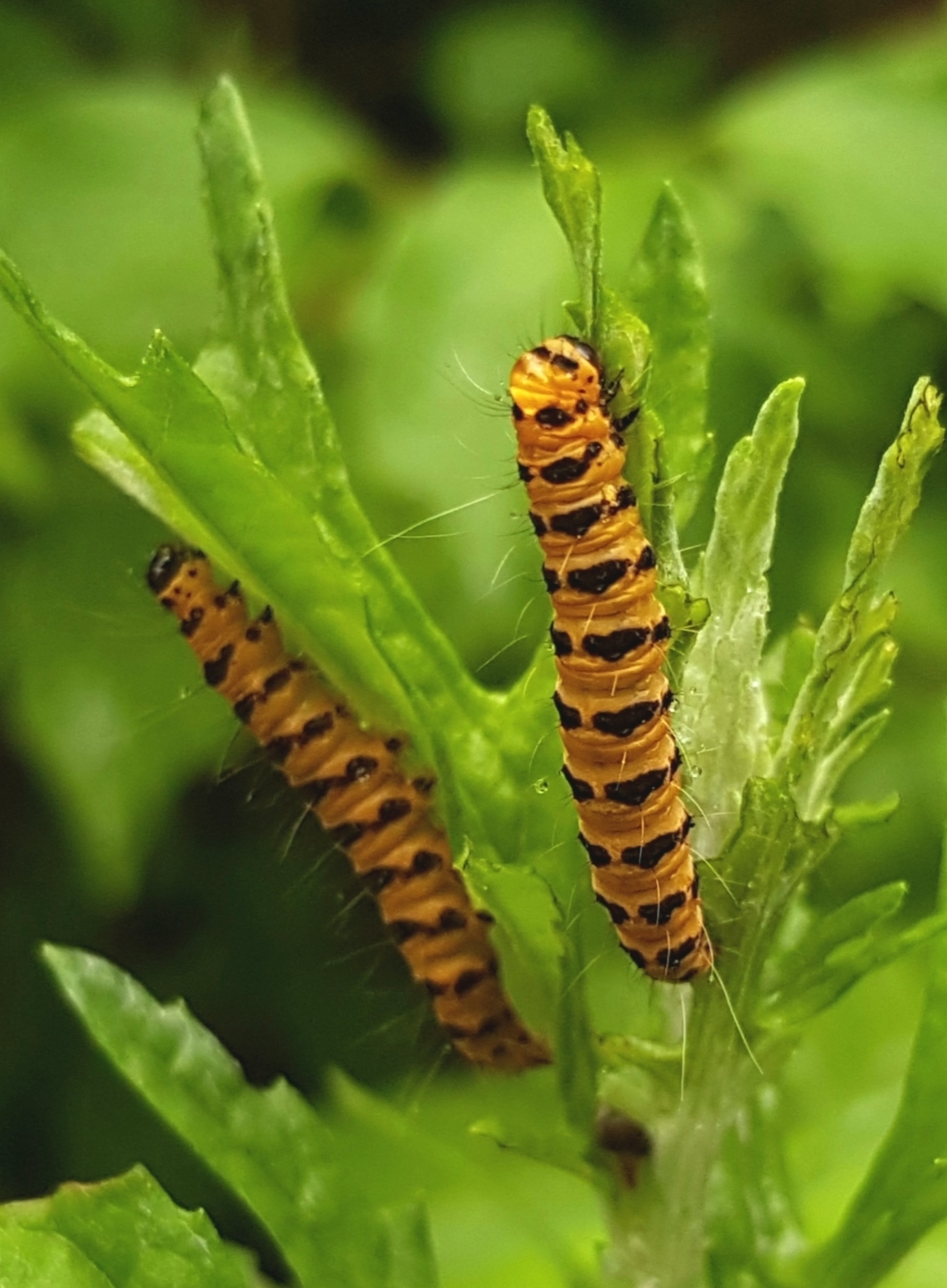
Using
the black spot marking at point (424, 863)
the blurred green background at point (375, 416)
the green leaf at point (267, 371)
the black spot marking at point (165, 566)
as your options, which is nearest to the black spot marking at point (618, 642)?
the green leaf at point (267, 371)

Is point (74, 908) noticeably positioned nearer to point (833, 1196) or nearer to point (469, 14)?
point (833, 1196)

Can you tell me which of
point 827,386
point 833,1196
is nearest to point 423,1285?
point 833,1196

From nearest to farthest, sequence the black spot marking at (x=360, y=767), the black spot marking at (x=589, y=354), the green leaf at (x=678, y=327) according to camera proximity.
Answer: the black spot marking at (x=589, y=354) < the green leaf at (x=678, y=327) < the black spot marking at (x=360, y=767)

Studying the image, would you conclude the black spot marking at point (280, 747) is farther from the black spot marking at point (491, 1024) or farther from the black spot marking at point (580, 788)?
the black spot marking at point (580, 788)

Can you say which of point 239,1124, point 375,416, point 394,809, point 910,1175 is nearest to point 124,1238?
point 239,1124

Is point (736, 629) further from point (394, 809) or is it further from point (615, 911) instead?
point (394, 809)

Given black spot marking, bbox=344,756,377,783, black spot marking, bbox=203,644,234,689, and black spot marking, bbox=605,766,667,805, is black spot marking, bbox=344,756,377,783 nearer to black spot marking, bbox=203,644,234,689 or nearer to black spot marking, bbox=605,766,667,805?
black spot marking, bbox=203,644,234,689
